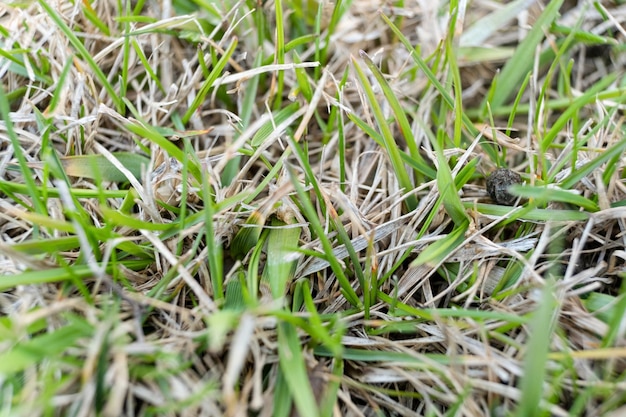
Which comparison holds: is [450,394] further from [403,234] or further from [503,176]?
[503,176]

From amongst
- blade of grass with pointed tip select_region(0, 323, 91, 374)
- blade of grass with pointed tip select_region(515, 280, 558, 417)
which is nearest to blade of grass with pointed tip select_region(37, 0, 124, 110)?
blade of grass with pointed tip select_region(0, 323, 91, 374)

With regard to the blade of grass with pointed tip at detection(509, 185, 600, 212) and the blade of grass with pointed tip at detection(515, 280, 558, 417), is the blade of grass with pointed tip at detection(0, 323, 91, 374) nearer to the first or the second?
the blade of grass with pointed tip at detection(515, 280, 558, 417)

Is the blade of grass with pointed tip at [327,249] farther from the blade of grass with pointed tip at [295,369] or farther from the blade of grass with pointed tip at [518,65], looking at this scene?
the blade of grass with pointed tip at [518,65]

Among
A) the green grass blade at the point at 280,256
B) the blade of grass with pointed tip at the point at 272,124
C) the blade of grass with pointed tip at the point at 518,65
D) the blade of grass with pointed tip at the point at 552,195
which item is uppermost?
the blade of grass with pointed tip at the point at 518,65

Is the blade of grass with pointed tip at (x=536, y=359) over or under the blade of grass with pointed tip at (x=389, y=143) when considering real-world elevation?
under

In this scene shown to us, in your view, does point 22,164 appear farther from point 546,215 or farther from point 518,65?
point 518,65

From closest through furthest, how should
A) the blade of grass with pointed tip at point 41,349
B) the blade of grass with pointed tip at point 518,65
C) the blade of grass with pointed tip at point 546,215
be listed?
the blade of grass with pointed tip at point 41,349
the blade of grass with pointed tip at point 546,215
the blade of grass with pointed tip at point 518,65

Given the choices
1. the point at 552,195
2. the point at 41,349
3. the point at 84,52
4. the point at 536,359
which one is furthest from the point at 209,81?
the point at 536,359

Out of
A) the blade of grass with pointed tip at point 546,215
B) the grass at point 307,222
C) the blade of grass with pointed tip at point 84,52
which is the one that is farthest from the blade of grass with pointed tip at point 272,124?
the blade of grass with pointed tip at point 546,215
